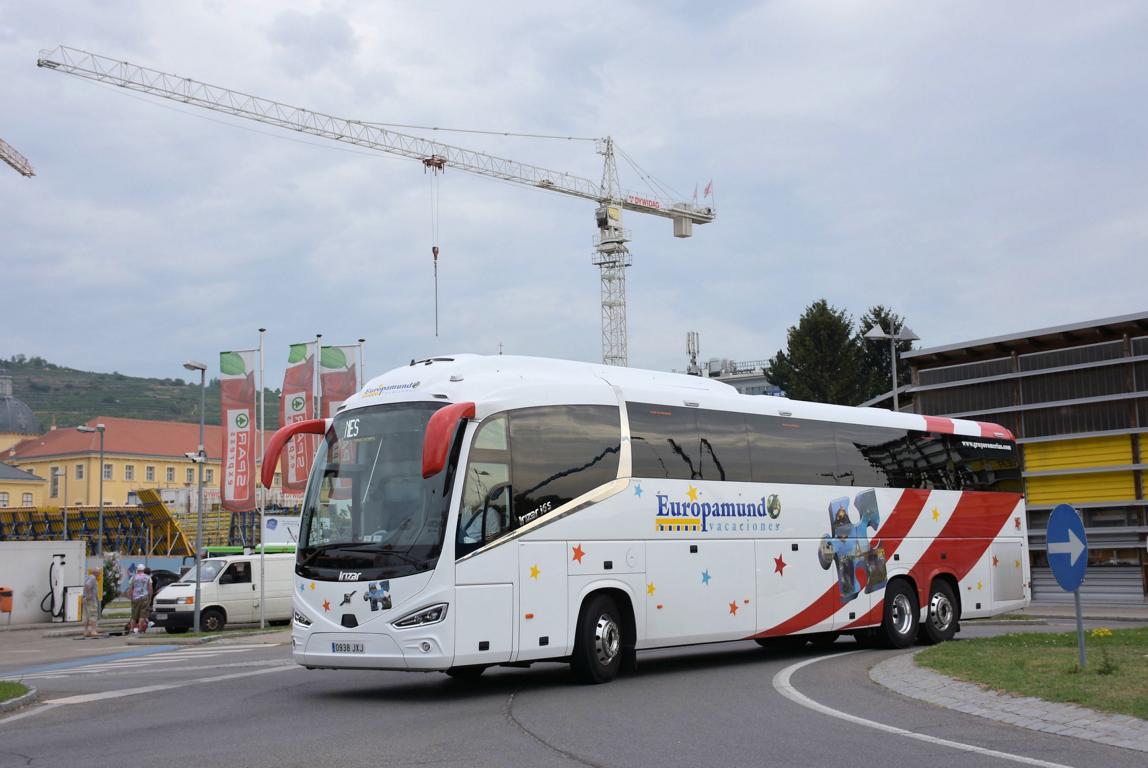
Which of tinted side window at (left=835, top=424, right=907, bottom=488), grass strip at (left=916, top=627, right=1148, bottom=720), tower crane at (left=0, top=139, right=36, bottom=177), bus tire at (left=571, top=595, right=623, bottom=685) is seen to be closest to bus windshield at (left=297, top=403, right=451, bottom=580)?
bus tire at (left=571, top=595, right=623, bottom=685)

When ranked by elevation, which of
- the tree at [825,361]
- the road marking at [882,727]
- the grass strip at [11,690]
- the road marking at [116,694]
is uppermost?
the tree at [825,361]

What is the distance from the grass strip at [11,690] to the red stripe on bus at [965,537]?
12146 mm

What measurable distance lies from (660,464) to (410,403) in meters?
3.51

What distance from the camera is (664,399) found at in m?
16.1

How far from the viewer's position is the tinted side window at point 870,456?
62.0 ft

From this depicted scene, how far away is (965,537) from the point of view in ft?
69.2

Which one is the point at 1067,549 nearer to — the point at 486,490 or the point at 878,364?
the point at 486,490

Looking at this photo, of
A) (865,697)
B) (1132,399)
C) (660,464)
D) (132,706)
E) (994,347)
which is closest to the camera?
(865,697)

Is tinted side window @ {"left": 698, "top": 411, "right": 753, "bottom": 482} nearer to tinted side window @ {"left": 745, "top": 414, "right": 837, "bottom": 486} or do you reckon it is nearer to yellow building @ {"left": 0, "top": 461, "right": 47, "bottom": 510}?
tinted side window @ {"left": 745, "top": 414, "right": 837, "bottom": 486}

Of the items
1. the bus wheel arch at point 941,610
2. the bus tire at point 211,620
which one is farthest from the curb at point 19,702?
the bus tire at point 211,620

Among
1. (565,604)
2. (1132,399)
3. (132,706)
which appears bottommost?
(132,706)

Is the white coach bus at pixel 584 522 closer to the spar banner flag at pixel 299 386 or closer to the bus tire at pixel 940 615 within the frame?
the bus tire at pixel 940 615

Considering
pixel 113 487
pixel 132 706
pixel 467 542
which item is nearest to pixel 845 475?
pixel 467 542

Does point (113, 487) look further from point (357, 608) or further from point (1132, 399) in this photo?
point (357, 608)
